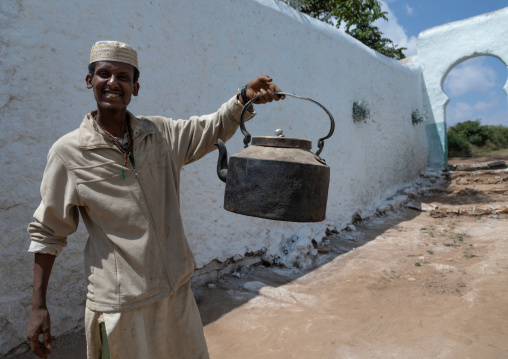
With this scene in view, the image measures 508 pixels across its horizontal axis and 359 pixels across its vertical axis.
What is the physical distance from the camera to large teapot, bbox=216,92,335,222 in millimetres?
1765

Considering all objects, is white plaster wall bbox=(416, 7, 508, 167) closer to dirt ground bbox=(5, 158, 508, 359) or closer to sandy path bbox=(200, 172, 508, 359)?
dirt ground bbox=(5, 158, 508, 359)

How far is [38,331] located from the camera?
1625 millimetres

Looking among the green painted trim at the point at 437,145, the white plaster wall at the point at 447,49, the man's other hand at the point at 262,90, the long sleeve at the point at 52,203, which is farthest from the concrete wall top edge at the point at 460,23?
the long sleeve at the point at 52,203

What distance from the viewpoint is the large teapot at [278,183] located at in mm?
1765

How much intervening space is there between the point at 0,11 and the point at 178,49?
66.0 inches

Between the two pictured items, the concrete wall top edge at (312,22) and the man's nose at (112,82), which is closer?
the man's nose at (112,82)

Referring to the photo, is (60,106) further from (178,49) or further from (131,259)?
(131,259)

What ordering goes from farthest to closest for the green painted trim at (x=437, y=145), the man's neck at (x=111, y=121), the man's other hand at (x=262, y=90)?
the green painted trim at (x=437, y=145) < the man's other hand at (x=262, y=90) < the man's neck at (x=111, y=121)

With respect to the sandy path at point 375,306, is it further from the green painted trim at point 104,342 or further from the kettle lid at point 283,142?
the kettle lid at point 283,142

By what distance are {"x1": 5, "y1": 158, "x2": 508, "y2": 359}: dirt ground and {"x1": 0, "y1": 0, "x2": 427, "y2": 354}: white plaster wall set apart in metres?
0.51

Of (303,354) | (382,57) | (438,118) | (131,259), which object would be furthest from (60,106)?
(438,118)

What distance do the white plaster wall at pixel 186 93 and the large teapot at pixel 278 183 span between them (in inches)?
74.6

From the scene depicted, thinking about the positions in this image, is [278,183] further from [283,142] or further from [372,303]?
[372,303]

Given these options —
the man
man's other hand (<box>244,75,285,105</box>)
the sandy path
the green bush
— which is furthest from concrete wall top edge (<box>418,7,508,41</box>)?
the man
